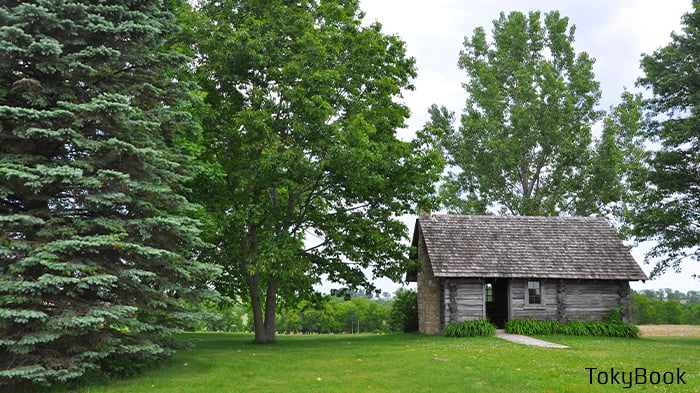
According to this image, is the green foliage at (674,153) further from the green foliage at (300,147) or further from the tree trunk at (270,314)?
the tree trunk at (270,314)

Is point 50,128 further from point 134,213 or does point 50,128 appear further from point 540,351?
point 540,351

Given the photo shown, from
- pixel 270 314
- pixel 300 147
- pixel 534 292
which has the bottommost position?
pixel 270 314

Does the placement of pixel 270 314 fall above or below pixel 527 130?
below

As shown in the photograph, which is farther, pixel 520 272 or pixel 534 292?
pixel 534 292

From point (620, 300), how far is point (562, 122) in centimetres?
1564

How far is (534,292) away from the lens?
24.1 m

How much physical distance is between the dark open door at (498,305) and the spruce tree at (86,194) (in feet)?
57.1

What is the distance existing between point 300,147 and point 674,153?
715 inches

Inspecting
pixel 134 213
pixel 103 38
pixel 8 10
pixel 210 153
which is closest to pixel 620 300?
pixel 210 153

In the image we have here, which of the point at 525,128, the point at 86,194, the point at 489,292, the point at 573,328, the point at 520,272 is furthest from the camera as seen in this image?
the point at 525,128

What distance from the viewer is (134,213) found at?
42.4ft

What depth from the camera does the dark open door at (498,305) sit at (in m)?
26.4

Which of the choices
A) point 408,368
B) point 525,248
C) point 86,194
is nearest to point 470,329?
point 525,248

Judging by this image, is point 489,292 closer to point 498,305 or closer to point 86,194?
point 498,305
